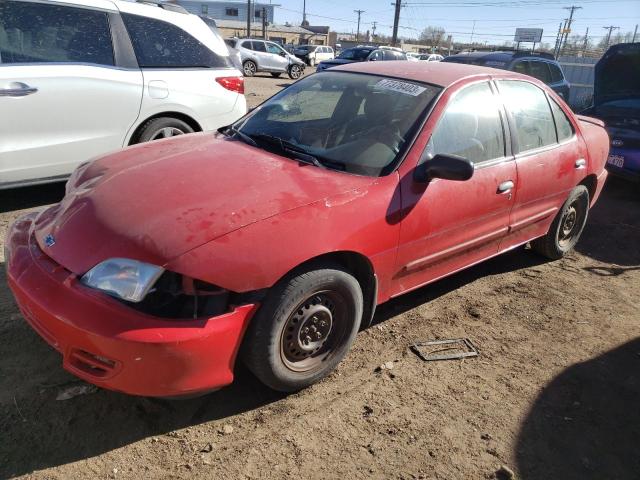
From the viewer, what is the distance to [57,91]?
14.1ft

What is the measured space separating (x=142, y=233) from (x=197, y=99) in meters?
3.30

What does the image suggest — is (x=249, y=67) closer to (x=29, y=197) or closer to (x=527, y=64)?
(x=527, y=64)

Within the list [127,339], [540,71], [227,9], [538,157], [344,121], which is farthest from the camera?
[227,9]

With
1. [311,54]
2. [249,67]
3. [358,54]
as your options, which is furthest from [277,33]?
Result: [358,54]

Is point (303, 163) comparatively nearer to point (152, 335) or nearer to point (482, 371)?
point (152, 335)

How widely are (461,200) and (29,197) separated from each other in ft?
13.7

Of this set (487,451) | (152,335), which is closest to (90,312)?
(152,335)

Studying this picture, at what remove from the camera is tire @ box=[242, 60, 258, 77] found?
77.2 ft

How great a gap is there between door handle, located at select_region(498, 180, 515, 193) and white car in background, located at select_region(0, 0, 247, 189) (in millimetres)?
3173

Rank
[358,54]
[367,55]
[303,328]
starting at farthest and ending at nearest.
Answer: [358,54], [367,55], [303,328]

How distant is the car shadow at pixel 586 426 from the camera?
7.75 feet

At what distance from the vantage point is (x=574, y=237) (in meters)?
4.70

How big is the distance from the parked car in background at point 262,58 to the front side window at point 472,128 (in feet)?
70.1

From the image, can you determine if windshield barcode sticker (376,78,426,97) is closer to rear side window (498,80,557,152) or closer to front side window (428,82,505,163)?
front side window (428,82,505,163)
